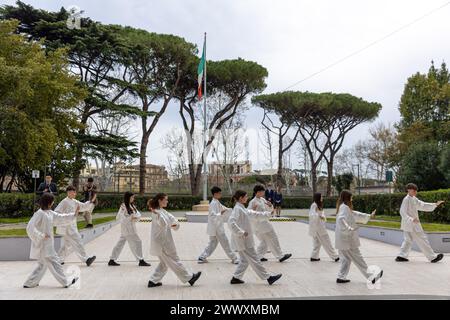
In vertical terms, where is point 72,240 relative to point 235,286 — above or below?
above

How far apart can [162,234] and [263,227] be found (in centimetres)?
308

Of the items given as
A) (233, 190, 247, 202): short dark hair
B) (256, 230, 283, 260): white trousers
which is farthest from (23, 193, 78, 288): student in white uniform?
(256, 230, 283, 260): white trousers

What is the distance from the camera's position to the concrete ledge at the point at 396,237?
12.3 metres

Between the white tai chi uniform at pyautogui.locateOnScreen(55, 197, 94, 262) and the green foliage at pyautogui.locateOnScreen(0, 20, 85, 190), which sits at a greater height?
the green foliage at pyautogui.locateOnScreen(0, 20, 85, 190)

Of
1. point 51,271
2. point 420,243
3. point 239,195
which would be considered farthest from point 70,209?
point 420,243

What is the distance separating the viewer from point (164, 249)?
768 cm

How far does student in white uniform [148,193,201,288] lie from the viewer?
766 centimetres

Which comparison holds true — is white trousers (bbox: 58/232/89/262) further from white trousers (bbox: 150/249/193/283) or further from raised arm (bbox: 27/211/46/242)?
white trousers (bbox: 150/249/193/283)

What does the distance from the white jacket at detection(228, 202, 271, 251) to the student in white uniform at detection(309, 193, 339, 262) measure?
2.65m

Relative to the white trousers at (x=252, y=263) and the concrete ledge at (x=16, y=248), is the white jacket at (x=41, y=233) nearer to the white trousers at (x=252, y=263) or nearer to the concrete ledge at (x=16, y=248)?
the white trousers at (x=252, y=263)

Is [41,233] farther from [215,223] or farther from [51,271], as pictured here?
[215,223]
